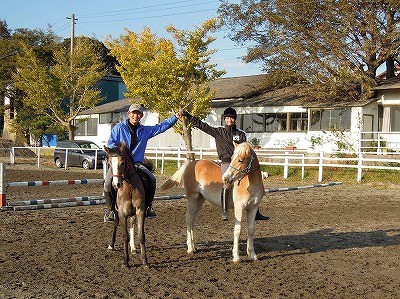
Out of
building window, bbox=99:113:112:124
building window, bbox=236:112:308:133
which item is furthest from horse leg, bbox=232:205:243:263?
building window, bbox=99:113:112:124

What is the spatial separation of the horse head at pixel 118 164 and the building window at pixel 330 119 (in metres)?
26.0

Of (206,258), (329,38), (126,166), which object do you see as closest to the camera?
(126,166)

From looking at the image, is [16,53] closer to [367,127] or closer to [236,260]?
[367,127]

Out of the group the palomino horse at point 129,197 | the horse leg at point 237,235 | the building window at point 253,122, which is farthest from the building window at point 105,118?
the horse leg at point 237,235

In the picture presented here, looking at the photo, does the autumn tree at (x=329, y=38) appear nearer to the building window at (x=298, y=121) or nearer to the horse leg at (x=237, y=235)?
the building window at (x=298, y=121)

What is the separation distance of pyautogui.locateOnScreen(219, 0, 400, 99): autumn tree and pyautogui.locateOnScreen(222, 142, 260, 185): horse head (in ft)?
81.8

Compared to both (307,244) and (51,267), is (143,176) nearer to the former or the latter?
(51,267)

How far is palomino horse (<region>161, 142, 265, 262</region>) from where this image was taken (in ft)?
25.6

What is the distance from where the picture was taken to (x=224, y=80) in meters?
48.7

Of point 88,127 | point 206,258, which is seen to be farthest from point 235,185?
point 88,127

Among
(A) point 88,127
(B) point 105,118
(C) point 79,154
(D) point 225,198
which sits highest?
(B) point 105,118

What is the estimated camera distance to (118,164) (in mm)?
7395

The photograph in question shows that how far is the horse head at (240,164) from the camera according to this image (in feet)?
25.2

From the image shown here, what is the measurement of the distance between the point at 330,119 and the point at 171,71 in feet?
34.3
